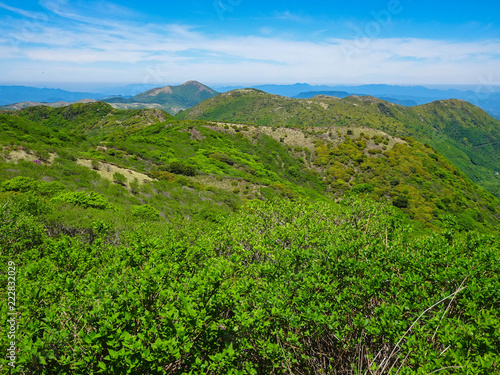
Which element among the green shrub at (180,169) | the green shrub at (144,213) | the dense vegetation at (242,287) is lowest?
the green shrub at (144,213)

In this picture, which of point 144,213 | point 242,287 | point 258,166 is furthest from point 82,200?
point 258,166

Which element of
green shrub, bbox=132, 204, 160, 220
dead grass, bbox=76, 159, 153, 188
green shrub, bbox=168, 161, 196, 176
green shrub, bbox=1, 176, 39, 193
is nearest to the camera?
green shrub, bbox=1, 176, 39, 193

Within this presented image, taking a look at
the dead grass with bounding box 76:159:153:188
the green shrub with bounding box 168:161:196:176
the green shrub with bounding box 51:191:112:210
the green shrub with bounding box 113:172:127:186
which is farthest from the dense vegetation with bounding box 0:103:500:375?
the green shrub with bounding box 168:161:196:176

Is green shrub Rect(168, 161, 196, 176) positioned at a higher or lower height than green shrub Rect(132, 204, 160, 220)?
higher

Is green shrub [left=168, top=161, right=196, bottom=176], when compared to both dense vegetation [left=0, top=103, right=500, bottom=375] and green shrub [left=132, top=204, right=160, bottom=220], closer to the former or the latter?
dense vegetation [left=0, top=103, right=500, bottom=375]

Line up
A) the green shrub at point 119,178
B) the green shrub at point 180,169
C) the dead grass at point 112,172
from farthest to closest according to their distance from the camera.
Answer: the green shrub at point 180,169 → the dead grass at point 112,172 → the green shrub at point 119,178

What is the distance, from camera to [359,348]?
4891mm

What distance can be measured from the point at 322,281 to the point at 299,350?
1512mm

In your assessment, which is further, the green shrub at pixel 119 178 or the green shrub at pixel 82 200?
the green shrub at pixel 119 178

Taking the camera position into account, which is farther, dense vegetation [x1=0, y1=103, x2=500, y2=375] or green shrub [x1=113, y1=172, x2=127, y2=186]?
green shrub [x1=113, y1=172, x2=127, y2=186]

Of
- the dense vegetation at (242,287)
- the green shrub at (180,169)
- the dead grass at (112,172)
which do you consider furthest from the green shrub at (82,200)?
the green shrub at (180,169)

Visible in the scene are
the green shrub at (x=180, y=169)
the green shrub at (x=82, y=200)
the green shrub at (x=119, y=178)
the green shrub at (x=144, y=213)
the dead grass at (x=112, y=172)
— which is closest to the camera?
the green shrub at (x=82, y=200)

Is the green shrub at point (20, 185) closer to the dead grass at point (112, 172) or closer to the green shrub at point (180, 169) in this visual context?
the dead grass at point (112, 172)

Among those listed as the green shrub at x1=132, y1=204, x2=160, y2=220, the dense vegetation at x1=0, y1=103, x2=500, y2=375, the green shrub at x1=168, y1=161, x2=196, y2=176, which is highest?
the dense vegetation at x1=0, y1=103, x2=500, y2=375
